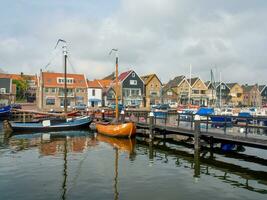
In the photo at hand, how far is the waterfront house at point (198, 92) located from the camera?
3850 inches

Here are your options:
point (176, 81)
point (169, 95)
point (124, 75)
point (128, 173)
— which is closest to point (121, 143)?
point (128, 173)

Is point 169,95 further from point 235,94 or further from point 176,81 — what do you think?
point 235,94

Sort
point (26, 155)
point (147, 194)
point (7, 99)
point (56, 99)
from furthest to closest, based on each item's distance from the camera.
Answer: point (7, 99)
point (56, 99)
point (26, 155)
point (147, 194)

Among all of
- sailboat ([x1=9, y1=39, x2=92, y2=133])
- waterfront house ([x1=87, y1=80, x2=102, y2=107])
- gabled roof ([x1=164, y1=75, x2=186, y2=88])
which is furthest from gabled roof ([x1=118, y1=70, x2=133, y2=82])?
sailboat ([x1=9, y1=39, x2=92, y2=133])

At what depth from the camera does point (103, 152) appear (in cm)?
2256

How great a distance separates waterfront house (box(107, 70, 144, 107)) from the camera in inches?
3241

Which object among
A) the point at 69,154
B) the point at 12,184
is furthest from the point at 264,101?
the point at 12,184

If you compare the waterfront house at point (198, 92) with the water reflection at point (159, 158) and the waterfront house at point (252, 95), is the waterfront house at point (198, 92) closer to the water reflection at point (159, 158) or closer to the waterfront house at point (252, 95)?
the waterfront house at point (252, 95)

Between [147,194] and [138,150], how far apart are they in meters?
10.9

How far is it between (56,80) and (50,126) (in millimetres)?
42581

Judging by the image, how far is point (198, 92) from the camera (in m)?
98.6

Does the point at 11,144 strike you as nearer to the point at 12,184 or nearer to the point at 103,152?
the point at 103,152

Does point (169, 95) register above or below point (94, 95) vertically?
above

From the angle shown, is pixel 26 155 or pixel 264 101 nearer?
pixel 26 155
